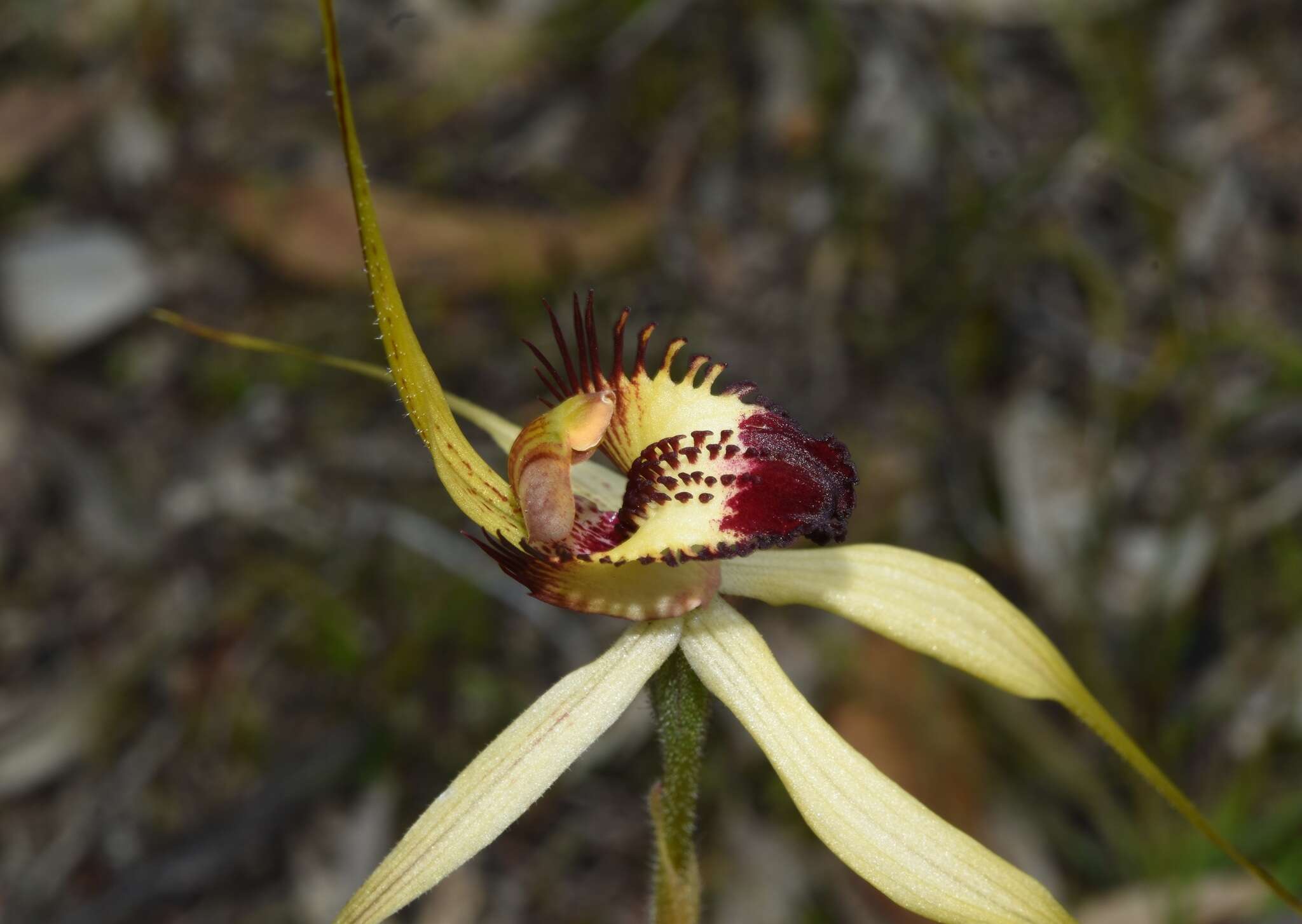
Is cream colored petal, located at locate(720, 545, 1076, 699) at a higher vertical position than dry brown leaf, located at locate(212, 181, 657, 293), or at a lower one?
lower

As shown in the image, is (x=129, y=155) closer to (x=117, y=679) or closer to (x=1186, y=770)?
(x=117, y=679)

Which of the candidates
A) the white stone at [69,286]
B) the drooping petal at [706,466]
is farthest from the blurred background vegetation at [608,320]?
the drooping petal at [706,466]

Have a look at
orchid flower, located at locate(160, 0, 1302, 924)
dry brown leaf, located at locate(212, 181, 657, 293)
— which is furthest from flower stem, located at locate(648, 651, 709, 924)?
dry brown leaf, located at locate(212, 181, 657, 293)

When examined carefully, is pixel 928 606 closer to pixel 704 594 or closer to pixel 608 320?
pixel 704 594

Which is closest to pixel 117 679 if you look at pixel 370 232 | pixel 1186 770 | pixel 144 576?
pixel 144 576

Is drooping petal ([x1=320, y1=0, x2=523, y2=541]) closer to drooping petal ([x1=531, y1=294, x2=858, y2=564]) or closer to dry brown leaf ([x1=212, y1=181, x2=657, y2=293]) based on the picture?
drooping petal ([x1=531, y1=294, x2=858, y2=564])

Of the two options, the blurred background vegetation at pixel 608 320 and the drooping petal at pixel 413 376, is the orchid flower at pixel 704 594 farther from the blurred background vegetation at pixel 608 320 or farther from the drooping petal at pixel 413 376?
the blurred background vegetation at pixel 608 320
